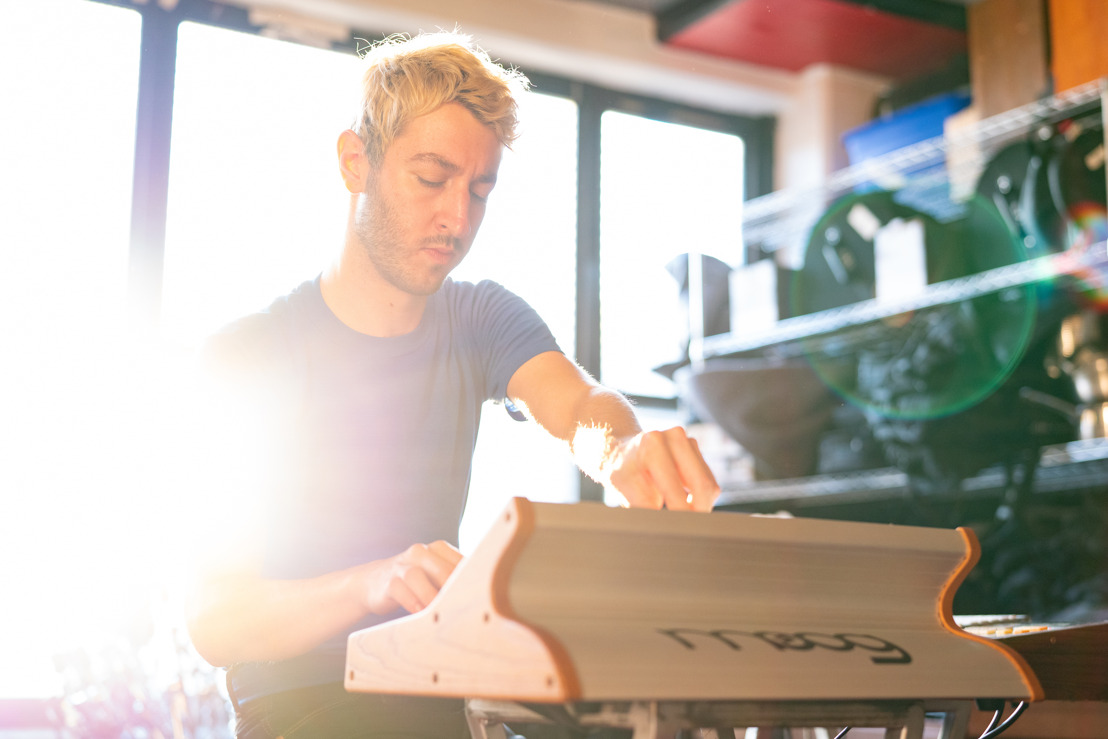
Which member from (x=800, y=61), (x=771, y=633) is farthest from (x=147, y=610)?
(x=800, y=61)

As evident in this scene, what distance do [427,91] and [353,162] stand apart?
0.46ft

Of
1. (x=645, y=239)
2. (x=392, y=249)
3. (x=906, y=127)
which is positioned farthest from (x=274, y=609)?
(x=906, y=127)

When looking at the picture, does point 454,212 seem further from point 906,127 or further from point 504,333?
point 906,127

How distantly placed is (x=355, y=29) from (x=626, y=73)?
2.76 ft

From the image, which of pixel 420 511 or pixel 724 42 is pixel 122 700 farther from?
pixel 724 42

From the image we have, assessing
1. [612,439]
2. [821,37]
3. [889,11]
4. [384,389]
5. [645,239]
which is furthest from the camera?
[645,239]

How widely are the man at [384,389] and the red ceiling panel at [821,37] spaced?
197cm

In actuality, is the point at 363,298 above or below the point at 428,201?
below

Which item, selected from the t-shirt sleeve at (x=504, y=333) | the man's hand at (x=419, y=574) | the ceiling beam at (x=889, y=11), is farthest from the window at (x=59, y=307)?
the man's hand at (x=419, y=574)

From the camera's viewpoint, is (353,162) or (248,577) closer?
(248,577)

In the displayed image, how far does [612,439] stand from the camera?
117 cm

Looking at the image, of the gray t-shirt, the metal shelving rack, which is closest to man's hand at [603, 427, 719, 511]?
the gray t-shirt

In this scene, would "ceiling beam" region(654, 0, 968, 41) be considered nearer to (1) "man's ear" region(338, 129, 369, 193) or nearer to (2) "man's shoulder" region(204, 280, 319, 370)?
(1) "man's ear" region(338, 129, 369, 193)

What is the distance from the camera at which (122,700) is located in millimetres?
2479
